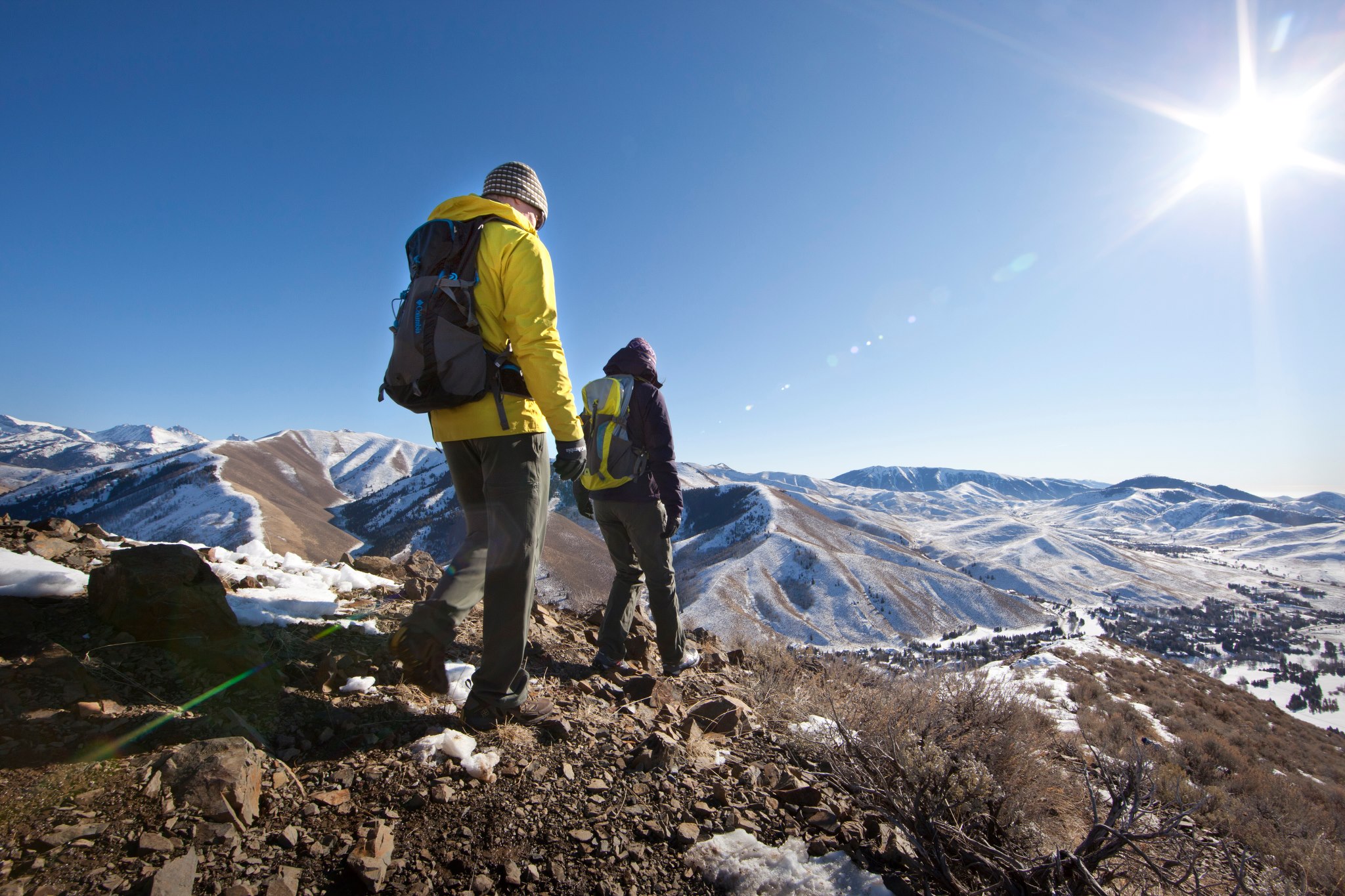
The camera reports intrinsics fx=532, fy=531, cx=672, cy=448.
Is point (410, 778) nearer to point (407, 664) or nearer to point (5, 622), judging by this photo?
point (407, 664)

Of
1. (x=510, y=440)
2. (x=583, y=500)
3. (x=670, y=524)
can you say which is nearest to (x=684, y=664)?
(x=670, y=524)

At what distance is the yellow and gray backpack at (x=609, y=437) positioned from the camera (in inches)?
156

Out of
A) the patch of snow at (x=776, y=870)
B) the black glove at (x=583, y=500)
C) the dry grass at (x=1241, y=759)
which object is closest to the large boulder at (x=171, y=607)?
the black glove at (x=583, y=500)

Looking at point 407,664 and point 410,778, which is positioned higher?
point 407,664

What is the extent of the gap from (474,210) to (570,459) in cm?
137

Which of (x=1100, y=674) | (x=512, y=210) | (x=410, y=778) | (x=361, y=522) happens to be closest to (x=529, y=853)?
(x=410, y=778)

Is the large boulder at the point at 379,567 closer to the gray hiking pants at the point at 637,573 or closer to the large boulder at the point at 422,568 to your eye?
the large boulder at the point at 422,568

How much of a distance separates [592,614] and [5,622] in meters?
4.32

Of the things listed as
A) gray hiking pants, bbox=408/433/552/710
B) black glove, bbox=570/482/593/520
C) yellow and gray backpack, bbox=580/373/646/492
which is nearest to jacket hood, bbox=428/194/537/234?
gray hiking pants, bbox=408/433/552/710

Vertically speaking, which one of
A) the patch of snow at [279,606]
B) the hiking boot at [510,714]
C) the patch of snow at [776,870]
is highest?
the patch of snow at [279,606]

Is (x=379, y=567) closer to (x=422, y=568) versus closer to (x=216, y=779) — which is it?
(x=422, y=568)

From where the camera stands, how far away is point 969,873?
1889mm

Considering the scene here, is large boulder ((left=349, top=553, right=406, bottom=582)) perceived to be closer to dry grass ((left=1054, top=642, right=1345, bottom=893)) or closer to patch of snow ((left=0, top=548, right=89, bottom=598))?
patch of snow ((left=0, top=548, right=89, bottom=598))

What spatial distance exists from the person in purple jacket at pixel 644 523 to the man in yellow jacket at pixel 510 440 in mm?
1248
